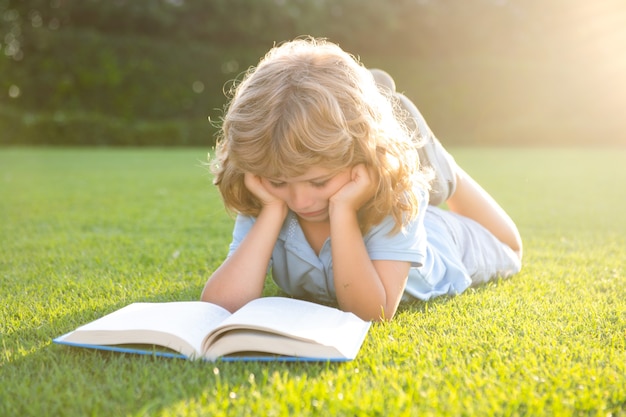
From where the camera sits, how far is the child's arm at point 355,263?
2209mm

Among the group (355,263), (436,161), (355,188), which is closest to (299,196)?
(355,188)

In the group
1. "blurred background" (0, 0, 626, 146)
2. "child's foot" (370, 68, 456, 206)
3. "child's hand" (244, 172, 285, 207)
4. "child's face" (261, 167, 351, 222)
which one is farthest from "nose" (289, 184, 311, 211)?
"blurred background" (0, 0, 626, 146)

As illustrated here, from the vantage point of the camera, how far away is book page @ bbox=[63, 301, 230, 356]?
180cm

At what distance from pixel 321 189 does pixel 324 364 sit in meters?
0.69

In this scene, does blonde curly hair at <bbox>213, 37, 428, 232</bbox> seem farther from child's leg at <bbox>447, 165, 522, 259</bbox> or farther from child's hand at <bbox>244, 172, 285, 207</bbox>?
child's leg at <bbox>447, 165, 522, 259</bbox>

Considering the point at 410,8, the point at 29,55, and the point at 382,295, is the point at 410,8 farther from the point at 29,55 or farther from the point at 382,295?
the point at 382,295

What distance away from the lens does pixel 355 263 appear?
223 cm

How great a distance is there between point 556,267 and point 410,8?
911 inches

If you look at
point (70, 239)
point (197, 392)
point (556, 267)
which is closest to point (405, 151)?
point (197, 392)

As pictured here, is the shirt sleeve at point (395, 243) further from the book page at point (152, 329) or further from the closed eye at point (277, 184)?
the book page at point (152, 329)

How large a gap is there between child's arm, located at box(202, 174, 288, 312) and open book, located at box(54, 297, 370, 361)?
370mm

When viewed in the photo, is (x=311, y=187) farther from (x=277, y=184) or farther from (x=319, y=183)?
(x=277, y=184)

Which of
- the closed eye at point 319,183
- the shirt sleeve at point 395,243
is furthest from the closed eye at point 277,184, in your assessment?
the shirt sleeve at point 395,243

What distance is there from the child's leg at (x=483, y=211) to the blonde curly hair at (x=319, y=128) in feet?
3.05
